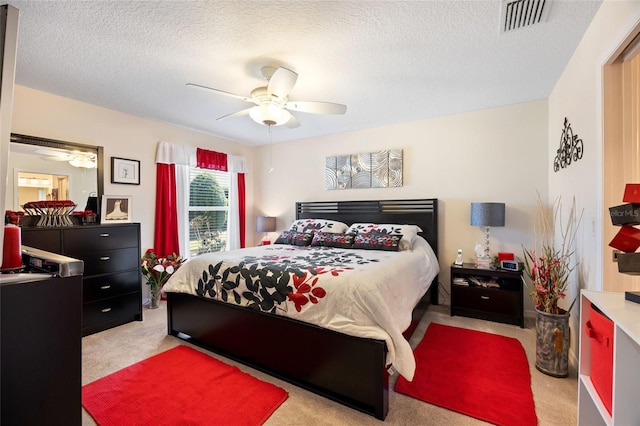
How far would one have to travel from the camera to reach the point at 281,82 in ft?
7.00

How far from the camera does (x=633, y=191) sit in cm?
109

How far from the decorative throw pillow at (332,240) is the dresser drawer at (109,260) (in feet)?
6.70

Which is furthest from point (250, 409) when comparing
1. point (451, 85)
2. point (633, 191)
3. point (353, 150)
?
point (353, 150)

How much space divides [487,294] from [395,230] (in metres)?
1.19

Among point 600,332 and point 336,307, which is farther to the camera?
point 336,307

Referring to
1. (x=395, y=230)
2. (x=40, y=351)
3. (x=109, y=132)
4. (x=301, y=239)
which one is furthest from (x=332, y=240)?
(x=109, y=132)

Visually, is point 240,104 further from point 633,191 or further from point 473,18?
point 633,191

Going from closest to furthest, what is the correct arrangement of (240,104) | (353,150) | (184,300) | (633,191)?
(633,191), (184,300), (240,104), (353,150)

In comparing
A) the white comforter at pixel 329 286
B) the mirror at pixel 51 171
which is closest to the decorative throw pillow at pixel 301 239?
the white comforter at pixel 329 286

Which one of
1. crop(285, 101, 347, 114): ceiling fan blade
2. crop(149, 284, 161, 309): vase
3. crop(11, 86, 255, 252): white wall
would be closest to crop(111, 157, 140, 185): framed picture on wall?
crop(11, 86, 255, 252): white wall

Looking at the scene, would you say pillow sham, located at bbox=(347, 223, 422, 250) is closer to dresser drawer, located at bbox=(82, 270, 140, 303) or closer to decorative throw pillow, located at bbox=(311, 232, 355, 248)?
decorative throw pillow, located at bbox=(311, 232, 355, 248)

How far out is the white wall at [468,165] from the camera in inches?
128

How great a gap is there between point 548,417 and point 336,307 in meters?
1.38

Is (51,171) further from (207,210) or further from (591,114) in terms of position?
(591,114)
